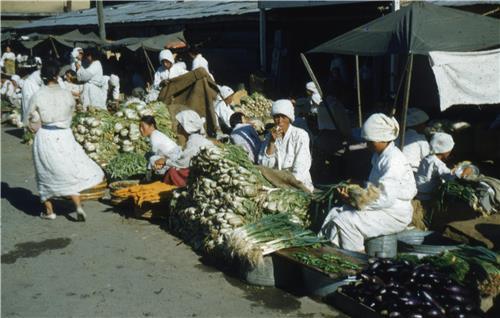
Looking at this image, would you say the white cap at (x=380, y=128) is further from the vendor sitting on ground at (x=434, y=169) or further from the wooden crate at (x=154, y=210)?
the wooden crate at (x=154, y=210)

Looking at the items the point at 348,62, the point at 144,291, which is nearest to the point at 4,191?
the point at 144,291

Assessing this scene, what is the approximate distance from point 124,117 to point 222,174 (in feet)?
15.9

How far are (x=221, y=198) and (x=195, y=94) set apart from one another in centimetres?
552

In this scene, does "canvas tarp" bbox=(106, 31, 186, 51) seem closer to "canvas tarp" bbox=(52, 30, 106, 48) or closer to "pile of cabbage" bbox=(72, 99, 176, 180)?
"canvas tarp" bbox=(52, 30, 106, 48)

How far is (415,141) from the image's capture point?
300 inches

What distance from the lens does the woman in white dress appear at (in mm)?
7645

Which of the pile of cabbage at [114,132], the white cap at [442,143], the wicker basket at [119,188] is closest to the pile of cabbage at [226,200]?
the wicker basket at [119,188]

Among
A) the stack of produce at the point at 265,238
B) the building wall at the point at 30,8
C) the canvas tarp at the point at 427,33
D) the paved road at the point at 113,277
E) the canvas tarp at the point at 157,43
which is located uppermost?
the building wall at the point at 30,8

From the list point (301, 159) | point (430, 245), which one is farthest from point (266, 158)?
point (430, 245)

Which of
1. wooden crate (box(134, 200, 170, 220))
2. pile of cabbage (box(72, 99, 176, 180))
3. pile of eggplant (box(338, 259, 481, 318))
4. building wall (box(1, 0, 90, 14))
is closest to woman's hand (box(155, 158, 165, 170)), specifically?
wooden crate (box(134, 200, 170, 220))

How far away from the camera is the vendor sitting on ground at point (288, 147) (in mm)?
7207

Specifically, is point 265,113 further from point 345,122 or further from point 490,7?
point 490,7

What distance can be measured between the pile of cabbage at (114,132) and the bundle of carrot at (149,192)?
2.39 meters

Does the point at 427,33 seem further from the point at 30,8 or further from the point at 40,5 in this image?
the point at 40,5
